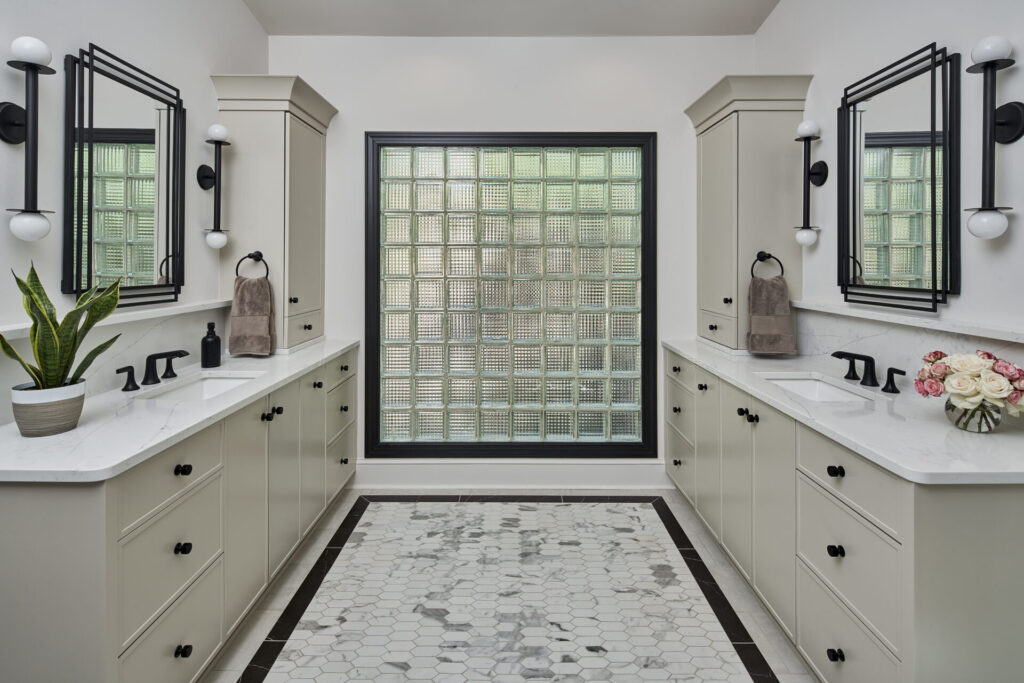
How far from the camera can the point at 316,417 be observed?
9.84 ft

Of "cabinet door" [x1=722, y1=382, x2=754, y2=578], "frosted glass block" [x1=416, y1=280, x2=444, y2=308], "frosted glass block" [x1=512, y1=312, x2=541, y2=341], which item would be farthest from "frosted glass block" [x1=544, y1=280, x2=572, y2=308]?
"cabinet door" [x1=722, y1=382, x2=754, y2=578]

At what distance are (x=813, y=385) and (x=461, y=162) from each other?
88.7 inches

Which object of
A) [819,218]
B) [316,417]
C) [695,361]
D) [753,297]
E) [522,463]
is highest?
[819,218]

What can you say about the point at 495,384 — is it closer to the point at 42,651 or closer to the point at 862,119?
the point at 862,119

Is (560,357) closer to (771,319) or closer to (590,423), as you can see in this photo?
(590,423)

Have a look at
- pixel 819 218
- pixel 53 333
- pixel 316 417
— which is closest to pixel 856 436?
pixel 819 218

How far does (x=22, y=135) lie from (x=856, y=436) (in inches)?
93.1

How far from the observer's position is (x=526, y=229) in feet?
12.6

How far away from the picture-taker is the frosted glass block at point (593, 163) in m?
3.80

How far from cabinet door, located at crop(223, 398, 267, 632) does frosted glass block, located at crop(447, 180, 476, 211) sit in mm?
1886

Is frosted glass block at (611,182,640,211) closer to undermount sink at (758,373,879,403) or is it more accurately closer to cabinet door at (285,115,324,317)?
undermount sink at (758,373,879,403)

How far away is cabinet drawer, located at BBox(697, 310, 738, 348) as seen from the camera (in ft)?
10.5

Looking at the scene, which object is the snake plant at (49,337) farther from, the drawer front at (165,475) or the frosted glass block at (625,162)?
the frosted glass block at (625,162)

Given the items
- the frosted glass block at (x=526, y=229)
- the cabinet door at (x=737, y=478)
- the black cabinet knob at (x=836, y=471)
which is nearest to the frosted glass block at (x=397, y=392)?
the frosted glass block at (x=526, y=229)
